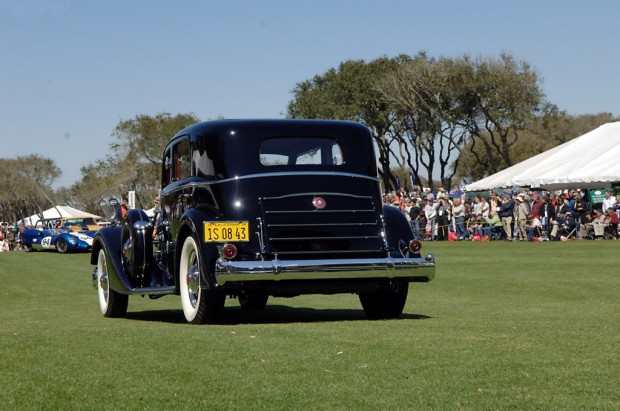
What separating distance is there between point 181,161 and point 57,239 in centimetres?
3291

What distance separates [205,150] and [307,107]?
66.5 m

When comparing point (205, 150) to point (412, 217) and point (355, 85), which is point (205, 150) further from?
point (355, 85)

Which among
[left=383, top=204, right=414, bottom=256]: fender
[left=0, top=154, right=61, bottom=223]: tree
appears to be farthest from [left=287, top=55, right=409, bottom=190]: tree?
[left=383, top=204, right=414, bottom=256]: fender

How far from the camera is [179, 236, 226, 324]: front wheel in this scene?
455 inches

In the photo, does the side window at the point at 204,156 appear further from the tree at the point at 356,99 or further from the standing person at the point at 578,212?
the tree at the point at 356,99

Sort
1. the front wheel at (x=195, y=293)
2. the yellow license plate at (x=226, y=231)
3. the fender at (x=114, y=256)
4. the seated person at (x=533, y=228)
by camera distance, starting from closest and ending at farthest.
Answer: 1. the yellow license plate at (x=226, y=231)
2. the front wheel at (x=195, y=293)
3. the fender at (x=114, y=256)
4. the seated person at (x=533, y=228)

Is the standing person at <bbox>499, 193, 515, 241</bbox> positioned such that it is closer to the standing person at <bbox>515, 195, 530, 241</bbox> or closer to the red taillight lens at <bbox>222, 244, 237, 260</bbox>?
the standing person at <bbox>515, 195, 530, 241</bbox>

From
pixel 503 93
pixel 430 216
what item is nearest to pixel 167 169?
pixel 430 216

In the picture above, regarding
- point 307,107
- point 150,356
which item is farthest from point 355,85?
point 150,356

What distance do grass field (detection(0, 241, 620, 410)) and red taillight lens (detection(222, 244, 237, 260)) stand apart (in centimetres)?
72

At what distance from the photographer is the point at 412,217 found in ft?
144

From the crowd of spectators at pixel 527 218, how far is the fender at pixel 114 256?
24599 mm

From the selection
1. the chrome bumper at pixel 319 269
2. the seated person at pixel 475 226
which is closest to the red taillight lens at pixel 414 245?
the chrome bumper at pixel 319 269

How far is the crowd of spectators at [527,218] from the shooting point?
1435 inches
